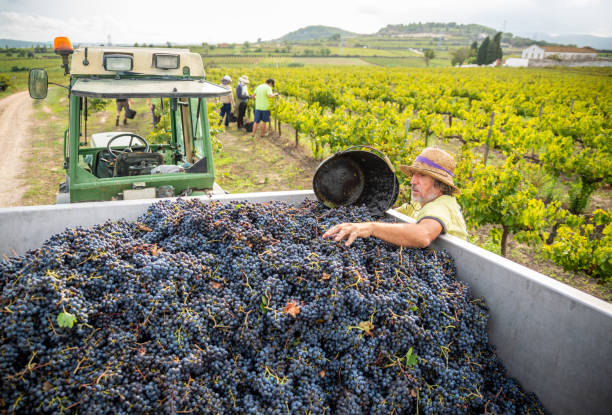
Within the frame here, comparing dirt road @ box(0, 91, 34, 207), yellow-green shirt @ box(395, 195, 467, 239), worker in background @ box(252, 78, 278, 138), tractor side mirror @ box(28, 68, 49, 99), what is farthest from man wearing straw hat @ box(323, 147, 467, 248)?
A: worker in background @ box(252, 78, 278, 138)

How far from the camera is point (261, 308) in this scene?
1778 millimetres

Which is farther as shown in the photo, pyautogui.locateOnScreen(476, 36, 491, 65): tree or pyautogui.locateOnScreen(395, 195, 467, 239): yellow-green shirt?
pyautogui.locateOnScreen(476, 36, 491, 65): tree

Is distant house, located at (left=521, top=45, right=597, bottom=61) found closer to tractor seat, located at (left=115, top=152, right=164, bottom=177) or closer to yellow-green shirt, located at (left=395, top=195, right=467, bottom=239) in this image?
yellow-green shirt, located at (left=395, top=195, right=467, bottom=239)

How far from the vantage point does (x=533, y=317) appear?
1.84 metres

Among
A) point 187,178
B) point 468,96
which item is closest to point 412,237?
point 187,178

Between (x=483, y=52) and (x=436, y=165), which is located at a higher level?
(x=483, y=52)

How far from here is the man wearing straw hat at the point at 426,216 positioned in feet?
7.23

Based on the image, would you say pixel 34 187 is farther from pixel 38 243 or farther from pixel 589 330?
pixel 589 330

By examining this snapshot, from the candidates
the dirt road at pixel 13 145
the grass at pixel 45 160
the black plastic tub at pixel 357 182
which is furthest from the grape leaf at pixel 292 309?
the dirt road at pixel 13 145

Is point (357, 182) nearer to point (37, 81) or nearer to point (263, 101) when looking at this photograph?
point (37, 81)

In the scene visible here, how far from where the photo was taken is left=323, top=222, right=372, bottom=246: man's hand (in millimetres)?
2140

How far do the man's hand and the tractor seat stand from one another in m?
2.28

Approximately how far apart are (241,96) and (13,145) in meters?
7.08

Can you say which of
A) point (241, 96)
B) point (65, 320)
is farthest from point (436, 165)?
point (241, 96)
